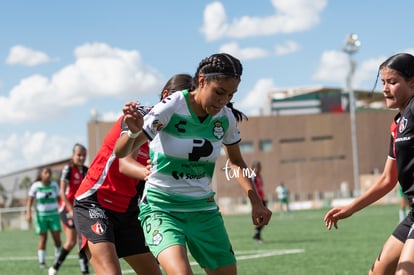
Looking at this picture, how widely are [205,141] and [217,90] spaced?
45 cm

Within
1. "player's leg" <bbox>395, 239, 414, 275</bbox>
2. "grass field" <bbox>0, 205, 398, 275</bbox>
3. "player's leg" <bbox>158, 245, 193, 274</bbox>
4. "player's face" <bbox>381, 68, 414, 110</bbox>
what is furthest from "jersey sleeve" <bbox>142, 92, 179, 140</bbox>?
"grass field" <bbox>0, 205, 398, 275</bbox>

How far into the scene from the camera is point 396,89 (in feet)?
20.8

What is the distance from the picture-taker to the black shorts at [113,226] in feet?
23.9

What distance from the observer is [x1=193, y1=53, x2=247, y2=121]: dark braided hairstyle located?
5.98 metres

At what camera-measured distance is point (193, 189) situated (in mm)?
6281

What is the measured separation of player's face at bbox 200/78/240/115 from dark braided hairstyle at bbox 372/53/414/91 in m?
1.26

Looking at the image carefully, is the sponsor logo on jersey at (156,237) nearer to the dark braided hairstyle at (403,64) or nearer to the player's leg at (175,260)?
the player's leg at (175,260)

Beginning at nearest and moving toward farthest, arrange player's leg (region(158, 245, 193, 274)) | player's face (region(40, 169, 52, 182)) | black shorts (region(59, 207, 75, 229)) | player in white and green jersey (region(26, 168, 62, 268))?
1. player's leg (region(158, 245, 193, 274))
2. black shorts (region(59, 207, 75, 229))
3. player in white and green jersey (region(26, 168, 62, 268))
4. player's face (region(40, 169, 52, 182))

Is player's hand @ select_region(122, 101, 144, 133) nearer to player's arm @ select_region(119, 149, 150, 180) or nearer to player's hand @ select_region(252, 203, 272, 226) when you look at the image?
player's arm @ select_region(119, 149, 150, 180)

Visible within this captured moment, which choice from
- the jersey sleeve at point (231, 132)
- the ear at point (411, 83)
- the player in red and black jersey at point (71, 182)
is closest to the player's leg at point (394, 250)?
the ear at point (411, 83)

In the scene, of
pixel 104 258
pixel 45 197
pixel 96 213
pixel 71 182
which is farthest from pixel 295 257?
pixel 104 258

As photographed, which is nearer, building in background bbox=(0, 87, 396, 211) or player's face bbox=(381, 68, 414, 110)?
player's face bbox=(381, 68, 414, 110)

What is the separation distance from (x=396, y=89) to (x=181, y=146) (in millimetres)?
1735

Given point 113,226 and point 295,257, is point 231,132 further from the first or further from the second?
point 295,257
